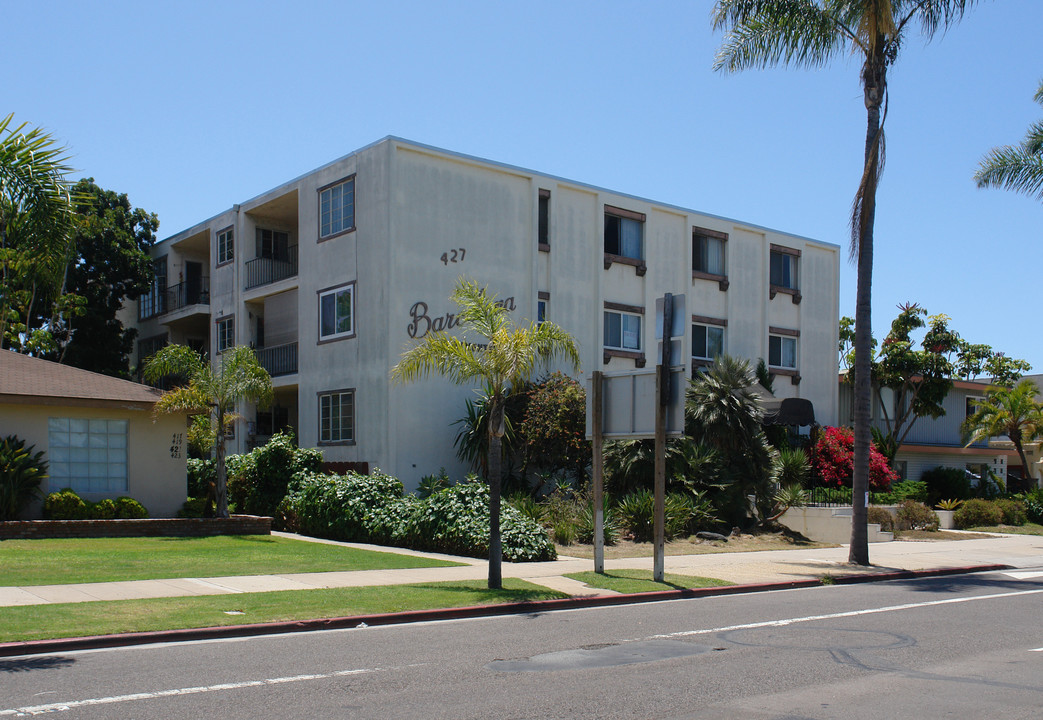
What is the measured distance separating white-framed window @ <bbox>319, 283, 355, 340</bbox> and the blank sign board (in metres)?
12.7

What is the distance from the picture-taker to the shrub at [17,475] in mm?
19578

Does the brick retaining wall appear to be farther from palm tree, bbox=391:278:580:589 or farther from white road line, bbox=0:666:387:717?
white road line, bbox=0:666:387:717

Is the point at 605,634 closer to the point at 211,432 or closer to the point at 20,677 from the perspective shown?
the point at 20,677

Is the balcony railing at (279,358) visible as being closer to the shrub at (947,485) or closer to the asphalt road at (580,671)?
the asphalt road at (580,671)

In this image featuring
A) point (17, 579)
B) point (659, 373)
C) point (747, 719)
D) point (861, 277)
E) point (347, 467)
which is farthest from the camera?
point (347, 467)

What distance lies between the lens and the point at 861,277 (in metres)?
19.5

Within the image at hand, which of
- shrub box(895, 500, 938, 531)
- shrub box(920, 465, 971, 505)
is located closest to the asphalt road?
shrub box(895, 500, 938, 531)

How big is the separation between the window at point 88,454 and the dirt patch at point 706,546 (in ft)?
33.1

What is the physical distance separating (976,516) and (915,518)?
4.27 meters

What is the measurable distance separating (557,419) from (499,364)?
11229mm

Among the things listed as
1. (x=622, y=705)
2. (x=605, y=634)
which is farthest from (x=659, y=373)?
(x=622, y=705)

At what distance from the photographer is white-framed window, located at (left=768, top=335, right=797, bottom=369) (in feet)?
118

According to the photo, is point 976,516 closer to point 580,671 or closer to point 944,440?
point 944,440

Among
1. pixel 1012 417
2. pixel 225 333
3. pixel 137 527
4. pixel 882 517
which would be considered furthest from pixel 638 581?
pixel 1012 417
